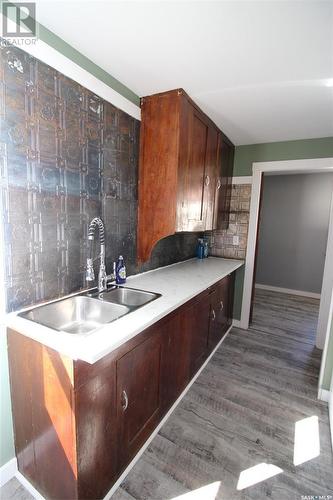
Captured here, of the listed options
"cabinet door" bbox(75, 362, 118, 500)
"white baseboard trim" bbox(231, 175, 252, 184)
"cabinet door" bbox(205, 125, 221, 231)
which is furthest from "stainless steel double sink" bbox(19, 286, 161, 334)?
"white baseboard trim" bbox(231, 175, 252, 184)

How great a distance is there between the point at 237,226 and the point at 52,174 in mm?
2448

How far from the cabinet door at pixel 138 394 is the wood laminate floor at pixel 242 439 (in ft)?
0.59

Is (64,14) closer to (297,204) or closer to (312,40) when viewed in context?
(312,40)

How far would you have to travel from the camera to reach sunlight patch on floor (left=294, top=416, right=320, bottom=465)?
151 cm

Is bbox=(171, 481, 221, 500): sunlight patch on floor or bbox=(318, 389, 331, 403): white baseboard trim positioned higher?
bbox=(318, 389, 331, 403): white baseboard trim

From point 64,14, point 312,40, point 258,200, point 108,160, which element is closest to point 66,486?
A: point 108,160

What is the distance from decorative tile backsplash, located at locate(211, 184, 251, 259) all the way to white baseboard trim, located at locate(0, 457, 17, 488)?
2818mm

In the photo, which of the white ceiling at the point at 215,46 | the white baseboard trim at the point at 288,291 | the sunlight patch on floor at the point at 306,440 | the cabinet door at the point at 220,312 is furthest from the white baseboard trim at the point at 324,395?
the white baseboard trim at the point at 288,291

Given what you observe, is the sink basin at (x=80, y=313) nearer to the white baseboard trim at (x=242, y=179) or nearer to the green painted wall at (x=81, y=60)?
the green painted wall at (x=81, y=60)

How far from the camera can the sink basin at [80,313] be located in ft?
4.51

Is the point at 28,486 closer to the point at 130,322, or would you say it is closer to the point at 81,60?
the point at 130,322

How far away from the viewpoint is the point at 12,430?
129 cm

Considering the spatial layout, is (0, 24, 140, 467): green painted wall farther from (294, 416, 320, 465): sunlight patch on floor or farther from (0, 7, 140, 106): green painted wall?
(294, 416, 320, 465): sunlight patch on floor

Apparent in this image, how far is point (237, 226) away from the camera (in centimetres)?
320
